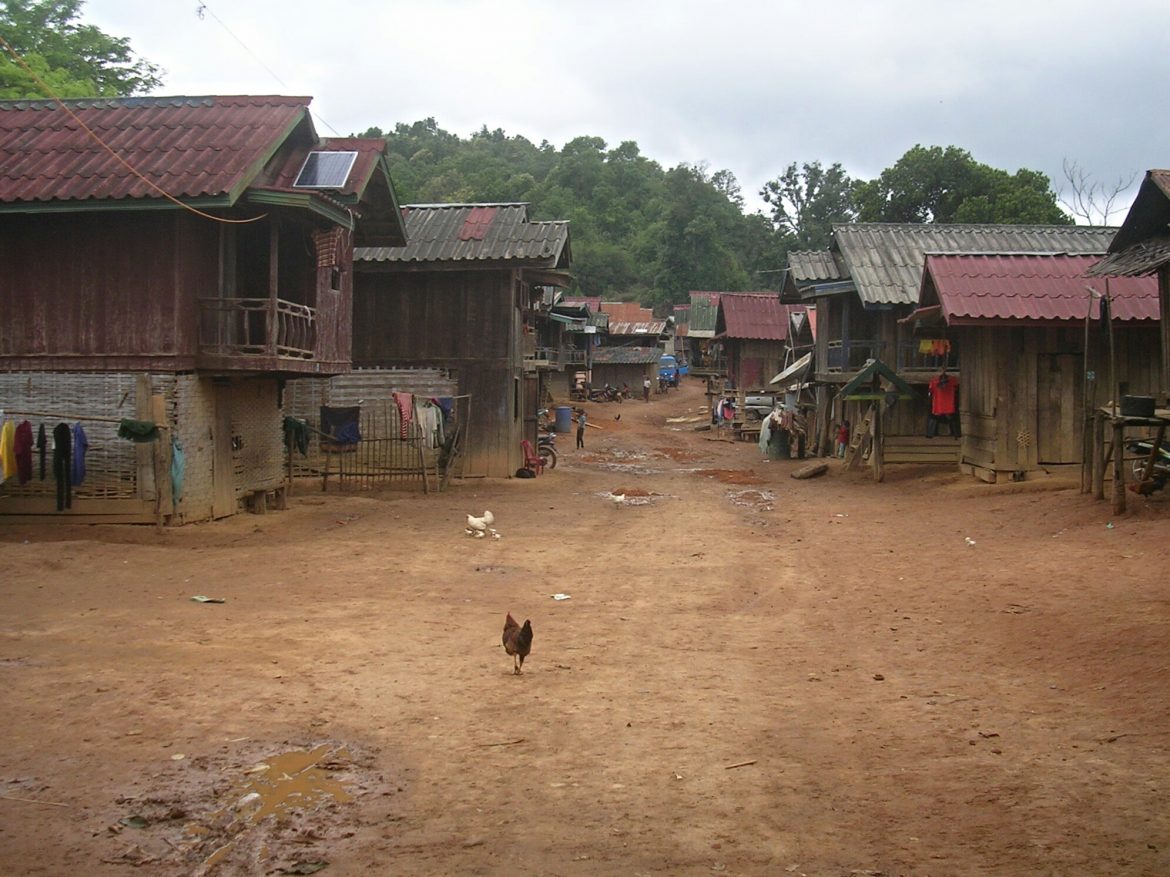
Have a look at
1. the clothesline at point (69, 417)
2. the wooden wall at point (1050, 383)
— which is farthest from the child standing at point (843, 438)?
the clothesline at point (69, 417)

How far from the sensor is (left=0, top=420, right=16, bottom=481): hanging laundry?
1404 centimetres

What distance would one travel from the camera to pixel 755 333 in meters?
49.3

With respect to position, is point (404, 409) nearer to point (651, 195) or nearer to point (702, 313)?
point (702, 313)

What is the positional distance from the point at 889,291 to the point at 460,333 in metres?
10.3

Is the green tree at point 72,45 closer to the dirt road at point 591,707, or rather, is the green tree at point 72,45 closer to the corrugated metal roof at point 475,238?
the corrugated metal roof at point 475,238

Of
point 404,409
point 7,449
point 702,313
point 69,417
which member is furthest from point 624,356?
point 7,449

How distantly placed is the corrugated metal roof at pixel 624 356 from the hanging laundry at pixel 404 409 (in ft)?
126

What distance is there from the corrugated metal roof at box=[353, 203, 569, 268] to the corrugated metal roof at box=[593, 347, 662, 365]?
33747 millimetres

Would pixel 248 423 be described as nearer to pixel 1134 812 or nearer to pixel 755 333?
pixel 1134 812

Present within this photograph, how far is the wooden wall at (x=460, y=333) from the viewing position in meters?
24.2

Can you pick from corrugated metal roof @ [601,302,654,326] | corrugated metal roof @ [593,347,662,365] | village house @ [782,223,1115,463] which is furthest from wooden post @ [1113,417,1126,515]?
corrugated metal roof @ [601,302,654,326]

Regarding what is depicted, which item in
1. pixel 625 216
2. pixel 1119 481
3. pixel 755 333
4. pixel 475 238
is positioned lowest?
pixel 1119 481

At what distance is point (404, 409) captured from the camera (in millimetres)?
21328

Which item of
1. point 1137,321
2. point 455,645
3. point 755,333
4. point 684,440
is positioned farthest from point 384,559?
point 755,333
